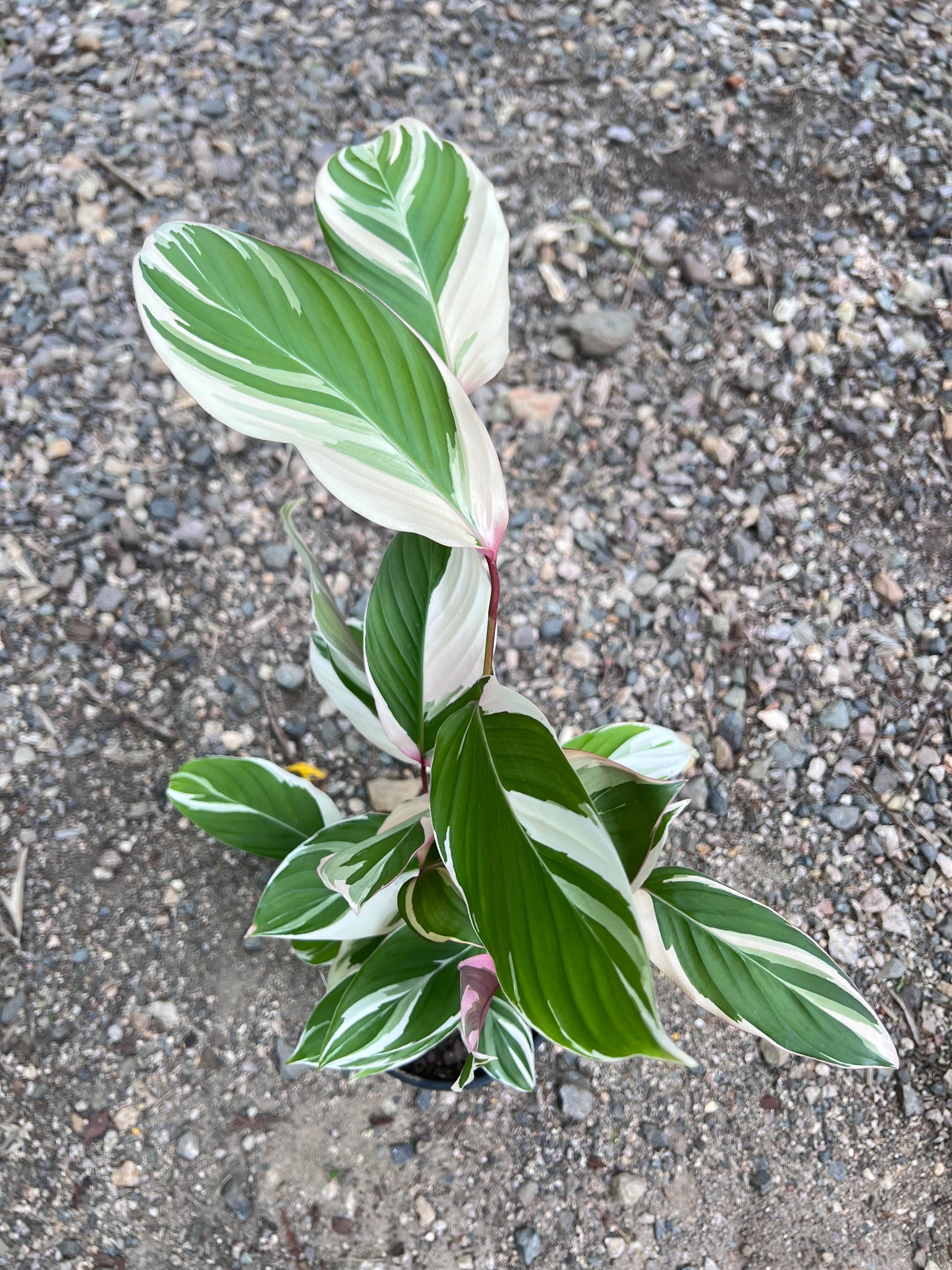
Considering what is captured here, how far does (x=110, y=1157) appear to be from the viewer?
1046 mm

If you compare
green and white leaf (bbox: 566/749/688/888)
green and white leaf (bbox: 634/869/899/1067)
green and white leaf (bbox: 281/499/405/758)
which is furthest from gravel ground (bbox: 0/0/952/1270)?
green and white leaf (bbox: 566/749/688/888)

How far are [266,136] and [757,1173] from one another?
1808 mm

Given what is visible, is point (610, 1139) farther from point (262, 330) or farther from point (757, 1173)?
point (262, 330)

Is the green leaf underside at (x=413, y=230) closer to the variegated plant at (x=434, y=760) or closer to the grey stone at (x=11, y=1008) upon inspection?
the variegated plant at (x=434, y=760)

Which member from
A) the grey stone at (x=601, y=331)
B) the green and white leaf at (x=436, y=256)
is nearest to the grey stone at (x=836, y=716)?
the grey stone at (x=601, y=331)

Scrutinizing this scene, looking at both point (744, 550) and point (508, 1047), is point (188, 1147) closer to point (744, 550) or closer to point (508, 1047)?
point (508, 1047)

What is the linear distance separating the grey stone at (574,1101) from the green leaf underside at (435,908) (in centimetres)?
46

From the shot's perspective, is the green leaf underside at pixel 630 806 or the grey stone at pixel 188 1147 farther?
the grey stone at pixel 188 1147

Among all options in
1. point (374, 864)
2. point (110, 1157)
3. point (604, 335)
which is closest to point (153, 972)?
point (110, 1157)

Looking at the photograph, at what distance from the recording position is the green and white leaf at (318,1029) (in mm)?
895

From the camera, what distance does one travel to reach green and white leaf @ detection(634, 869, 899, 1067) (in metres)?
0.72

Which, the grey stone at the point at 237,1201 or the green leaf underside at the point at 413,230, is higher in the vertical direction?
the green leaf underside at the point at 413,230

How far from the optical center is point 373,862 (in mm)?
692

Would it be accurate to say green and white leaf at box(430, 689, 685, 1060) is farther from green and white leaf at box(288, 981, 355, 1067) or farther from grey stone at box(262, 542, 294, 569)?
grey stone at box(262, 542, 294, 569)
